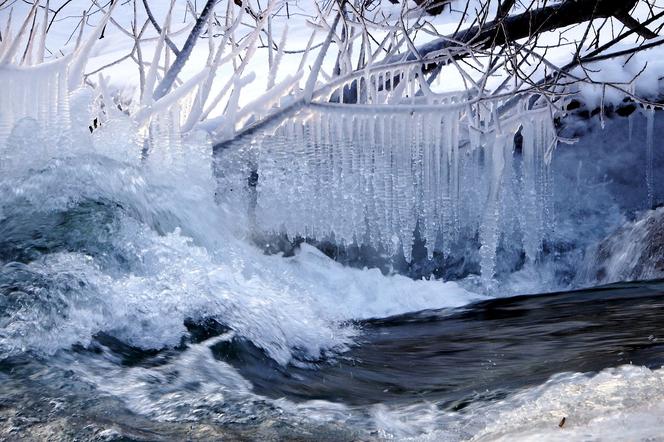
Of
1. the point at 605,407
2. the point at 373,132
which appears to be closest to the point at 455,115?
the point at 373,132

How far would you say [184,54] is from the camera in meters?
5.69

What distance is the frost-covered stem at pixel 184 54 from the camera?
5.56 metres

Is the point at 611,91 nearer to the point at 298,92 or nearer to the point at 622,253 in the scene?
the point at 622,253

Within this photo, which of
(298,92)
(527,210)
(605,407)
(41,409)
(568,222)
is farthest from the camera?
(568,222)

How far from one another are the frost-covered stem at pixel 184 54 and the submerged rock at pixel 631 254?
318 centimetres

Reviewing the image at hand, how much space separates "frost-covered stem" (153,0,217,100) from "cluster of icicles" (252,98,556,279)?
0.68 meters

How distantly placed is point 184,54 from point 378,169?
1.40 metres

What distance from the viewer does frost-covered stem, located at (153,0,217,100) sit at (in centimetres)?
556

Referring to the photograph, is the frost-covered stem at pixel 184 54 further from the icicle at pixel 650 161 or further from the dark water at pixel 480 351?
the icicle at pixel 650 161

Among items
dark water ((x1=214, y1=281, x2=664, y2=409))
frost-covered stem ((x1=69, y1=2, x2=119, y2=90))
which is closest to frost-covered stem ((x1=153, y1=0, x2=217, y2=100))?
frost-covered stem ((x1=69, y1=2, x2=119, y2=90))

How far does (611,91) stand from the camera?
23.5 feet

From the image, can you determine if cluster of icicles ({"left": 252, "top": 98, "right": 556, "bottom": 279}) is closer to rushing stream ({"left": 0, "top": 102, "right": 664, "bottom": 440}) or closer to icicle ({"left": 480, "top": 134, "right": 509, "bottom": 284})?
icicle ({"left": 480, "top": 134, "right": 509, "bottom": 284})

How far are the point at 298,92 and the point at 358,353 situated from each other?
2.01m

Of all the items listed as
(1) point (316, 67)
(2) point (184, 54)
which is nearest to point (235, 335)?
(1) point (316, 67)
